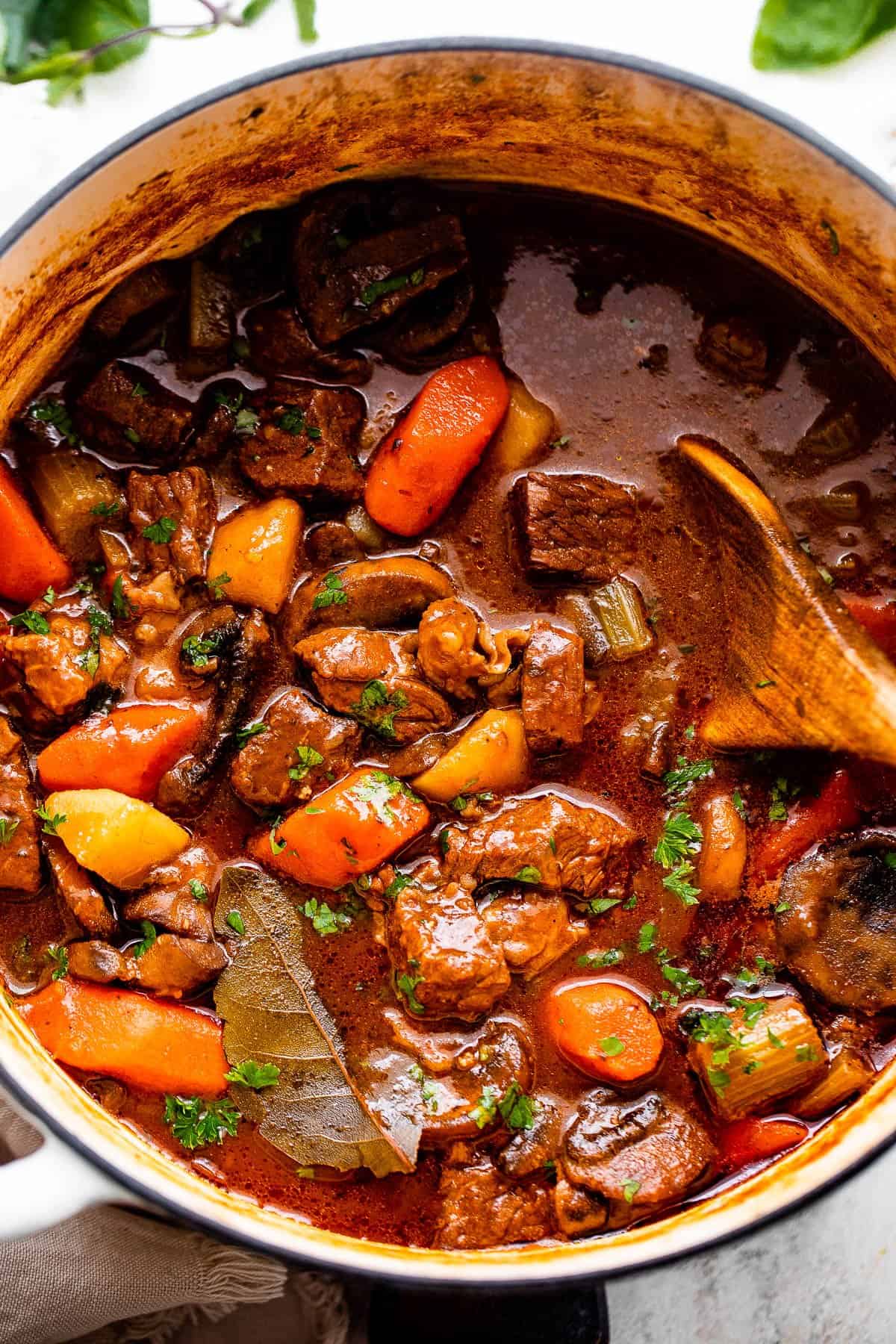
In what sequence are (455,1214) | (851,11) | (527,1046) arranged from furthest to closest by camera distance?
(527,1046) → (455,1214) → (851,11)

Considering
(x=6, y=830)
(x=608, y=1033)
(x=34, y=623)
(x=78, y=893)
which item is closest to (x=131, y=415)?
(x=34, y=623)

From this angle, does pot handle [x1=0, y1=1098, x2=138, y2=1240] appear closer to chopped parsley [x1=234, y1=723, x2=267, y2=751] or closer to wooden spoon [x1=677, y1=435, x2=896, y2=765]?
chopped parsley [x1=234, y1=723, x2=267, y2=751]

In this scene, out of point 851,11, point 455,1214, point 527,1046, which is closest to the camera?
point 851,11

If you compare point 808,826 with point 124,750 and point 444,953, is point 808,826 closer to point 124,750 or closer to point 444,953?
point 444,953

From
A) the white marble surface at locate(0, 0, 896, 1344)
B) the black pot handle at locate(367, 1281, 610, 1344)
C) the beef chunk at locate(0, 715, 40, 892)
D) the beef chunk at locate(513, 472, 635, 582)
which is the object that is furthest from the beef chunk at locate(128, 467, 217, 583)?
the black pot handle at locate(367, 1281, 610, 1344)

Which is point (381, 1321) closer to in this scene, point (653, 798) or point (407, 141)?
point (653, 798)

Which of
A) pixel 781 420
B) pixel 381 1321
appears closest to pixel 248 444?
pixel 781 420
